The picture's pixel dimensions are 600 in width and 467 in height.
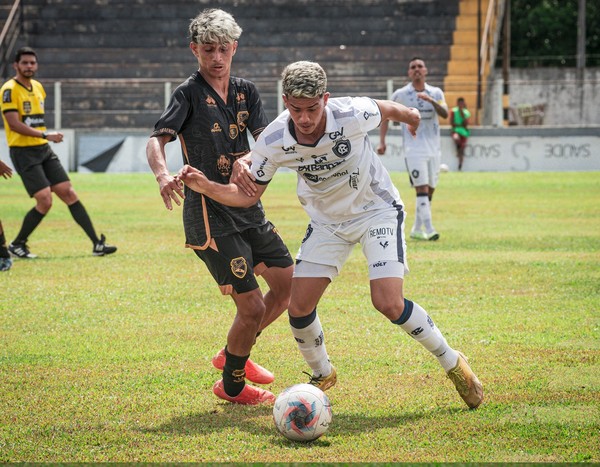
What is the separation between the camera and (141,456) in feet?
16.5

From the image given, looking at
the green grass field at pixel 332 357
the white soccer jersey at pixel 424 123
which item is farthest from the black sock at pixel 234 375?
the white soccer jersey at pixel 424 123

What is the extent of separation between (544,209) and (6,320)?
495 inches

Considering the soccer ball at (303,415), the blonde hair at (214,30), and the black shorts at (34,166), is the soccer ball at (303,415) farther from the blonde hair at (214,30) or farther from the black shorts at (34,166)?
the black shorts at (34,166)

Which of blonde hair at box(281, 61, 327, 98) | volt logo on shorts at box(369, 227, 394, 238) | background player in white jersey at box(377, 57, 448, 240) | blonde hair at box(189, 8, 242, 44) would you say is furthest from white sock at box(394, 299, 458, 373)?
background player in white jersey at box(377, 57, 448, 240)

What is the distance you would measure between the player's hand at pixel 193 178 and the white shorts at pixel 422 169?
9.17 metres

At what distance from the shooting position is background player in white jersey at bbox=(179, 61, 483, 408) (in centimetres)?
575

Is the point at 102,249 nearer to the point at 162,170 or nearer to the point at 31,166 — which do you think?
the point at 31,166

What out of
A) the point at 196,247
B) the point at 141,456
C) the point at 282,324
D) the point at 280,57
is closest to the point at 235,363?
the point at 196,247

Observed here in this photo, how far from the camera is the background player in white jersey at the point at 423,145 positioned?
14.5 metres

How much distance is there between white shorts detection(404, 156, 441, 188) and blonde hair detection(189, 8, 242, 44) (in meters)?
8.84

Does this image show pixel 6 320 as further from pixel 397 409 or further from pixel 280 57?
pixel 280 57

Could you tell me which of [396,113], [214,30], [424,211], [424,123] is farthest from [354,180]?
[424,123]

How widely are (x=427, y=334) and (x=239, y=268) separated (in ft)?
3.69

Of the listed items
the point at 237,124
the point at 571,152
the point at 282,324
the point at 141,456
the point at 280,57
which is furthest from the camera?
the point at 280,57
